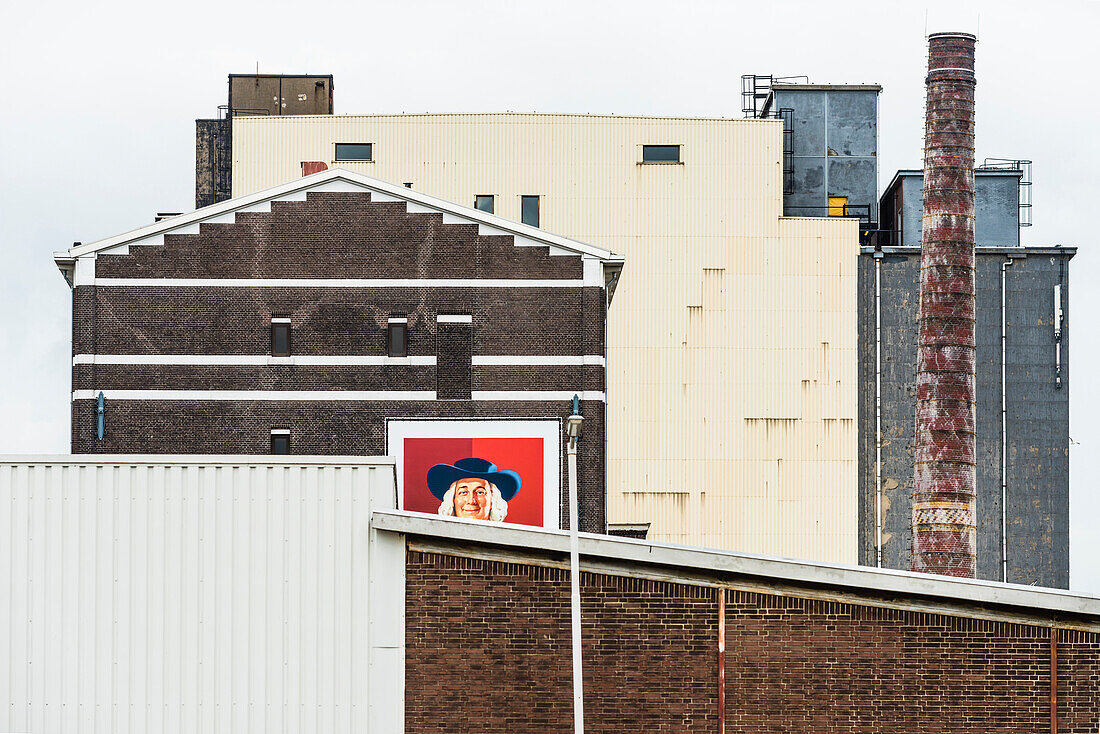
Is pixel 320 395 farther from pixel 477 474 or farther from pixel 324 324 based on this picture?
pixel 477 474

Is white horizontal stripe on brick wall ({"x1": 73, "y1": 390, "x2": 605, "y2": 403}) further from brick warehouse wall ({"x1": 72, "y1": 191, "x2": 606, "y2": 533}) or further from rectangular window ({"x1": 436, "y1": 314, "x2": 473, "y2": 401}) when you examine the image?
rectangular window ({"x1": 436, "y1": 314, "x2": 473, "y2": 401})

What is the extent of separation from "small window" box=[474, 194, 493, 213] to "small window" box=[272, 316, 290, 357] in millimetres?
22673

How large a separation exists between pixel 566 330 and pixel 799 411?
22449mm

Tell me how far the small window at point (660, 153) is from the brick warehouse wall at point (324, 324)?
22650mm

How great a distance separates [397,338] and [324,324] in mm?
2222

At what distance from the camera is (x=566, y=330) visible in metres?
50.9

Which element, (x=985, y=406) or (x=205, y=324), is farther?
(x=985, y=406)

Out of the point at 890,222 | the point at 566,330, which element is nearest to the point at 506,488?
the point at 566,330

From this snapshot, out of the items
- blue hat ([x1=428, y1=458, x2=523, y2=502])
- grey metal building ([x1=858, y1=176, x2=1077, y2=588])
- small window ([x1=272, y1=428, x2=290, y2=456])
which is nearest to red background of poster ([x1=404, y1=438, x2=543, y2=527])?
blue hat ([x1=428, y1=458, x2=523, y2=502])

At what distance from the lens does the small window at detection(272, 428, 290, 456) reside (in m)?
50.1

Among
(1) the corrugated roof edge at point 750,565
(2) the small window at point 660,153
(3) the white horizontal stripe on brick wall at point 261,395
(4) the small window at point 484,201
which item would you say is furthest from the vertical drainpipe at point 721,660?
(2) the small window at point 660,153

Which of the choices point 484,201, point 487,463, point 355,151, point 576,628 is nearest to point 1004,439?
point 484,201

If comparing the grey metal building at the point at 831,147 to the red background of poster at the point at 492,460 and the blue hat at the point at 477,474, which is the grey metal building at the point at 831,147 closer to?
the red background of poster at the point at 492,460

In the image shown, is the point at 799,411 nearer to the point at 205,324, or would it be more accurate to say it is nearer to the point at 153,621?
the point at 205,324
